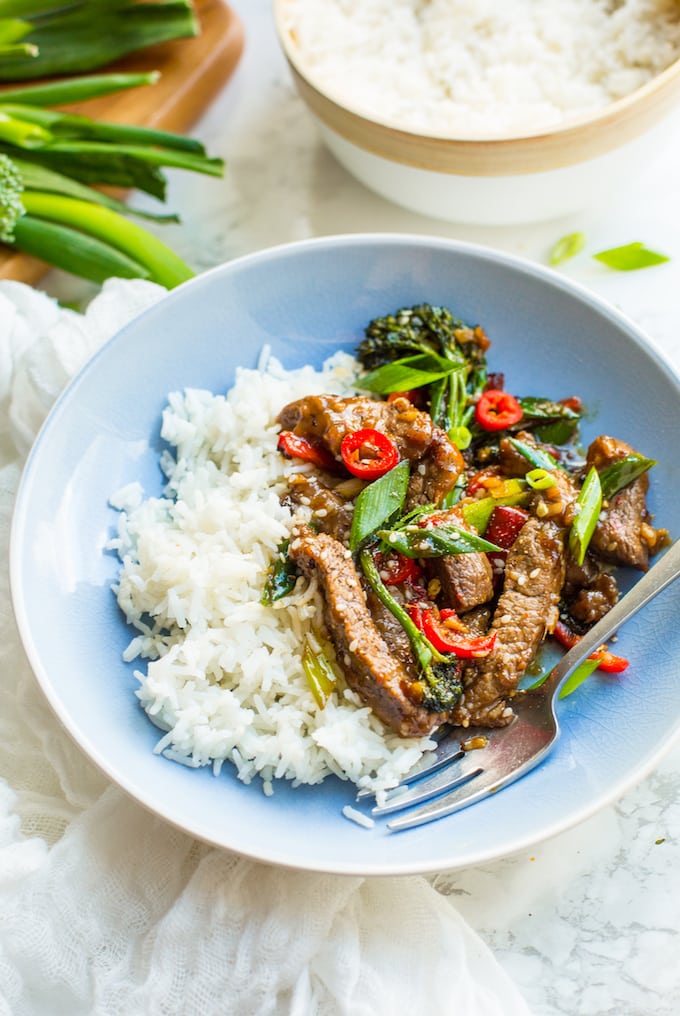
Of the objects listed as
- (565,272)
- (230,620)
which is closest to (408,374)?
(230,620)

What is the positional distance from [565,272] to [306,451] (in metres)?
1.79

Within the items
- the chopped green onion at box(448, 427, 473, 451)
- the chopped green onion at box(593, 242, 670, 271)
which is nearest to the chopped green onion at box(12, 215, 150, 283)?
the chopped green onion at box(448, 427, 473, 451)

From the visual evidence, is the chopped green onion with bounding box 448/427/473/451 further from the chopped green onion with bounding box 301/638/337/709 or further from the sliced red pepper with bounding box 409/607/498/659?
the chopped green onion with bounding box 301/638/337/709

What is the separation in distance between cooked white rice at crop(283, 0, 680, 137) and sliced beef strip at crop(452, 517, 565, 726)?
1950 mm

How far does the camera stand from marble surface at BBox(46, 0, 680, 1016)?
9.37ft

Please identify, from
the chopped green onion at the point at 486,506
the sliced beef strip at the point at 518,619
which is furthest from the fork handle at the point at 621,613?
the chopped green onion at the point at 486,506

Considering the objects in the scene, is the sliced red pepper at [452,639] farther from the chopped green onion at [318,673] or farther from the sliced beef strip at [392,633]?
the chopped green onion at [318,673]

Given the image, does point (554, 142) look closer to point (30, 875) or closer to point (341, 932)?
point (341, 932)

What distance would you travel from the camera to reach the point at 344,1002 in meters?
2.67

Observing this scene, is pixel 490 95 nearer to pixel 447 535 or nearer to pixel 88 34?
pixel 88 34

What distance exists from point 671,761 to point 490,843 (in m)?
0.91

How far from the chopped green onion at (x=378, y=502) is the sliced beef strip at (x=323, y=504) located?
2.1 inches

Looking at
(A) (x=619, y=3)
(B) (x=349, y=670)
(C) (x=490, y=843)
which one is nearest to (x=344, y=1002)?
(C) (x=490, y=843)

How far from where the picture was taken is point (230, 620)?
299 centimetres
